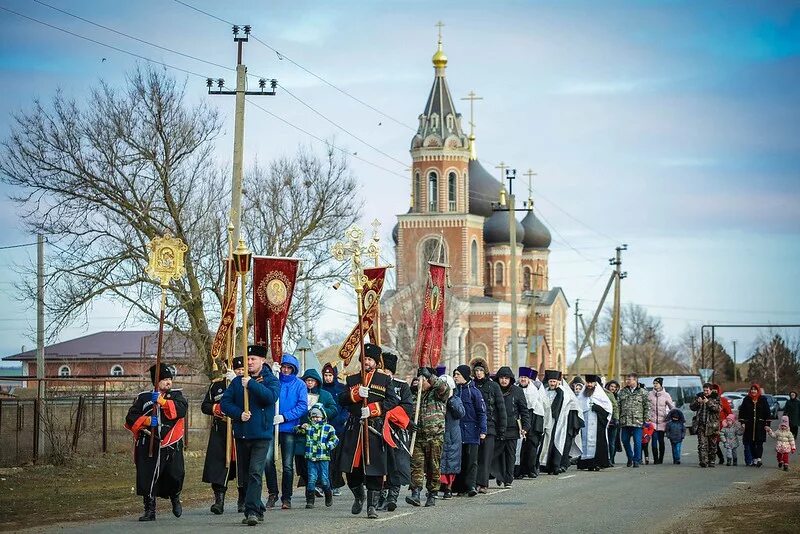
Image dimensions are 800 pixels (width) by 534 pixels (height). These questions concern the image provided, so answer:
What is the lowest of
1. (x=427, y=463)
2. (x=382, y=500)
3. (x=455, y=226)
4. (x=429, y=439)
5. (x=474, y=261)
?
(x=382, y=500)

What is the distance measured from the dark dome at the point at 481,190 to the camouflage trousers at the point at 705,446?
75.2m

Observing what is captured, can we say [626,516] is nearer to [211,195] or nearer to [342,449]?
[342,449]

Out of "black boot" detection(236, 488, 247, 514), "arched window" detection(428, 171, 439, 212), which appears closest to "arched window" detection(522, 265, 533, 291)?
"arched window" detection(428, 171, 439, 212)

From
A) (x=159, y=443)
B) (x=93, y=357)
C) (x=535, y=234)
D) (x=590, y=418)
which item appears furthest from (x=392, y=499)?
(x=535, y=234)

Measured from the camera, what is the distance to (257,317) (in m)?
19.5

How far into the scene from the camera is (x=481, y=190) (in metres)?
104

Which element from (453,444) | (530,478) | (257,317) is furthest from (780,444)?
(257,317)

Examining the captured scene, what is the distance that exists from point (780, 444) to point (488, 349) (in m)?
73.0

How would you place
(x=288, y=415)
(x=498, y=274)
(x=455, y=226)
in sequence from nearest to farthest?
(x=288, y=415)
(x=455, y=226)
(x=498, y=274)

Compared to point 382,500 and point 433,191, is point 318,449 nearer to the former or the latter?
point 382,500

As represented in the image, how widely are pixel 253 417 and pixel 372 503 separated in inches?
74.3

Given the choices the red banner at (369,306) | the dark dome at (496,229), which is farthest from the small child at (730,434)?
the dark dome at (496,229)

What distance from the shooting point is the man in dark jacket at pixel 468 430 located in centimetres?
1903

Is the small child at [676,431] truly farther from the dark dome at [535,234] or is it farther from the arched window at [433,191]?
the dark dome at [535,234]
